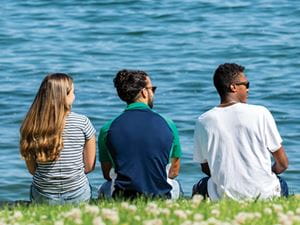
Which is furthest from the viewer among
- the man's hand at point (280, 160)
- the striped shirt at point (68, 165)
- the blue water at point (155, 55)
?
the blue water at point (155, 55)

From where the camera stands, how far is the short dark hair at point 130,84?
8023 millimetres

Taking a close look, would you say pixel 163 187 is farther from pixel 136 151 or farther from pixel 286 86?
pixel 286 86

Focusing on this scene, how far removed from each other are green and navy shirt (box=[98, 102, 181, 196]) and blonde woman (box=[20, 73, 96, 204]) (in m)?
0.32

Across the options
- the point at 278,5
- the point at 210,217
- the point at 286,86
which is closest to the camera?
the point at 210,217

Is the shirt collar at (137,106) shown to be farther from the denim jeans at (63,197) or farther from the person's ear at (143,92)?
the denim jeans at (63,197)

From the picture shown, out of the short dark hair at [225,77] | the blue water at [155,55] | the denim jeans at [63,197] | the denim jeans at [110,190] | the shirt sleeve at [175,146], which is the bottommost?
the blue water at [155,55]

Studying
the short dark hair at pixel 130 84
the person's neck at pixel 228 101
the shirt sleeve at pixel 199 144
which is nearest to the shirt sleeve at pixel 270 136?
the person's neck at pixel 228 101

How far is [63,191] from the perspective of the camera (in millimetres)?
8164

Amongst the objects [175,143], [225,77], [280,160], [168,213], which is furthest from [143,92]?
[168,213]

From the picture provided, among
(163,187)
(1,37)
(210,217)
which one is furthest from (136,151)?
(1,37)

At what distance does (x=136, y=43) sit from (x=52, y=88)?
1283cm

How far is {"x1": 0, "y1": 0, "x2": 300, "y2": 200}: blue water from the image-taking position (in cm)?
1540

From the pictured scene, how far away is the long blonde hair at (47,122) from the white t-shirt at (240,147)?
38.2 inches

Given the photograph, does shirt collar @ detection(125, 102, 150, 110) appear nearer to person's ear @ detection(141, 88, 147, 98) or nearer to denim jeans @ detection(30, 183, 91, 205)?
person's ear @ detection(141, 88, 147, 98)
